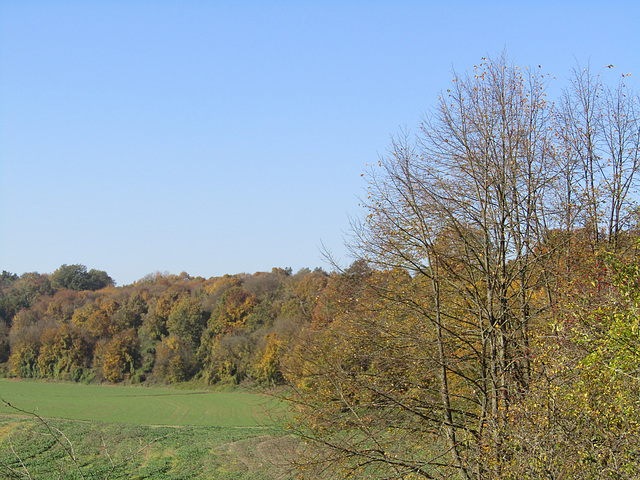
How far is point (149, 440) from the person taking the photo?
26359 mm

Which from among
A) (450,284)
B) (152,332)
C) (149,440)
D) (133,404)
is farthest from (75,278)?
(450,284)

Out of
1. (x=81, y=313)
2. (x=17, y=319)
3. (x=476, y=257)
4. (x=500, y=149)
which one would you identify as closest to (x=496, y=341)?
(x=476, y=257)

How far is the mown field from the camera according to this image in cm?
2011

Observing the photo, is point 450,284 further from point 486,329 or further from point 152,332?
point 152,332

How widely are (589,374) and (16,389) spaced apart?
62.9 meters

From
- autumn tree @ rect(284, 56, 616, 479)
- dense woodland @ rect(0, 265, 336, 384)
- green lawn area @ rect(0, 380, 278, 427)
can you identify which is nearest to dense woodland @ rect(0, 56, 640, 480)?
Answer: autumn tree @ rect(284, 56, 616, 479)

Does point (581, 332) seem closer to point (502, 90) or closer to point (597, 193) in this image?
point (502, 90)

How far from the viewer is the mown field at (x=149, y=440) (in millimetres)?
20109

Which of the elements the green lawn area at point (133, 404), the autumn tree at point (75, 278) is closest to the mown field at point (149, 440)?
the green lawn area at point (133, 404)

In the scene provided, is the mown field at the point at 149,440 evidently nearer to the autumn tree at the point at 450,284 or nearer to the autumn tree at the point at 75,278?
the autumn tree at the point at 450,284

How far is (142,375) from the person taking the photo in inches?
2559

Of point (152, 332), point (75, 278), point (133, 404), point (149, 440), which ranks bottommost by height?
point (133, 404)

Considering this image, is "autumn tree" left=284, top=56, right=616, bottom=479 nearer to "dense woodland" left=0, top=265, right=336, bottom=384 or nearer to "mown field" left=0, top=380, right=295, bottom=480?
"mown field" left=0, top=380, right=295, bottom=480

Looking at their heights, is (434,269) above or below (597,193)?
below
